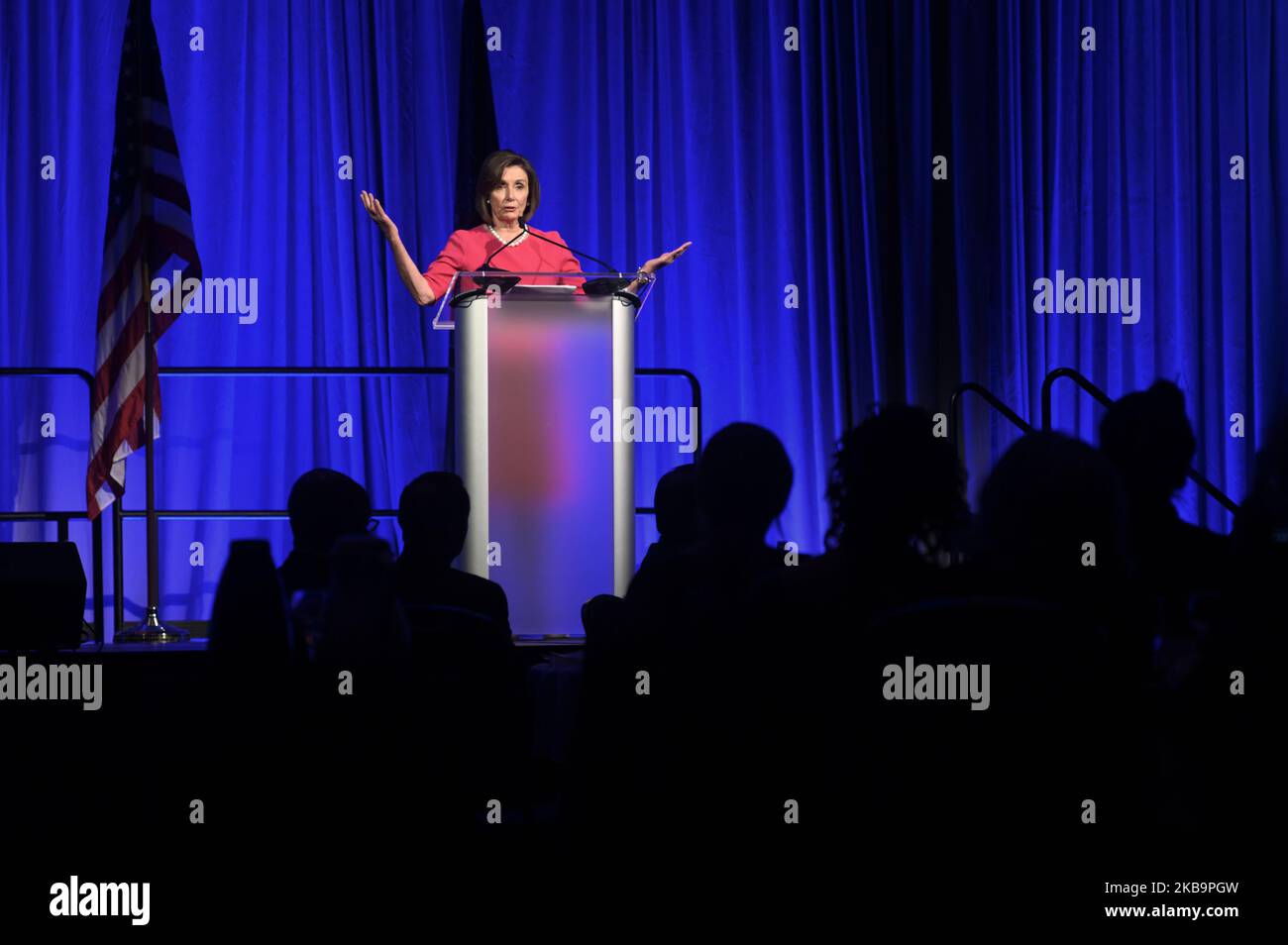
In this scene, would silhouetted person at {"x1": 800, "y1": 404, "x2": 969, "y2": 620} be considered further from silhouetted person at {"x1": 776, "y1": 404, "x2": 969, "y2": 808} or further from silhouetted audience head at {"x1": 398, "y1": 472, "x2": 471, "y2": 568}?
silhouetted audience head at {"x1": 398, "y1": 472, "x2": 471, "y2": 568}

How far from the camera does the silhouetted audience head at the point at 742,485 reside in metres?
2.07

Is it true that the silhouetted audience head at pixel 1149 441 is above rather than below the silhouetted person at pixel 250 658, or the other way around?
above

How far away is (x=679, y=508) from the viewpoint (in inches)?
117

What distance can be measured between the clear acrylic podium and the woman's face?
3.16 ft

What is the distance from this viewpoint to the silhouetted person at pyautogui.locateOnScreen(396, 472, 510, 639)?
240cm

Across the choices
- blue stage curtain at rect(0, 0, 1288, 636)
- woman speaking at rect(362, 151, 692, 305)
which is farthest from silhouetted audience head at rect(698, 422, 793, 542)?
blue stage curtain at rect(0, 0, 1288, 636)

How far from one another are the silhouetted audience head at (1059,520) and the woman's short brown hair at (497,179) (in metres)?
2.96

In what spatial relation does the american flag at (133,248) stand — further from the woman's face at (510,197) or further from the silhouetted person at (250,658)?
the silhouetted person at (250,658)

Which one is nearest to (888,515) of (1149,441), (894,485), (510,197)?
(894,485)

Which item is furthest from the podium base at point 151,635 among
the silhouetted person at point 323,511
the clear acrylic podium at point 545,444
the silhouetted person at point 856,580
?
the silhouetted person at point 856,580
